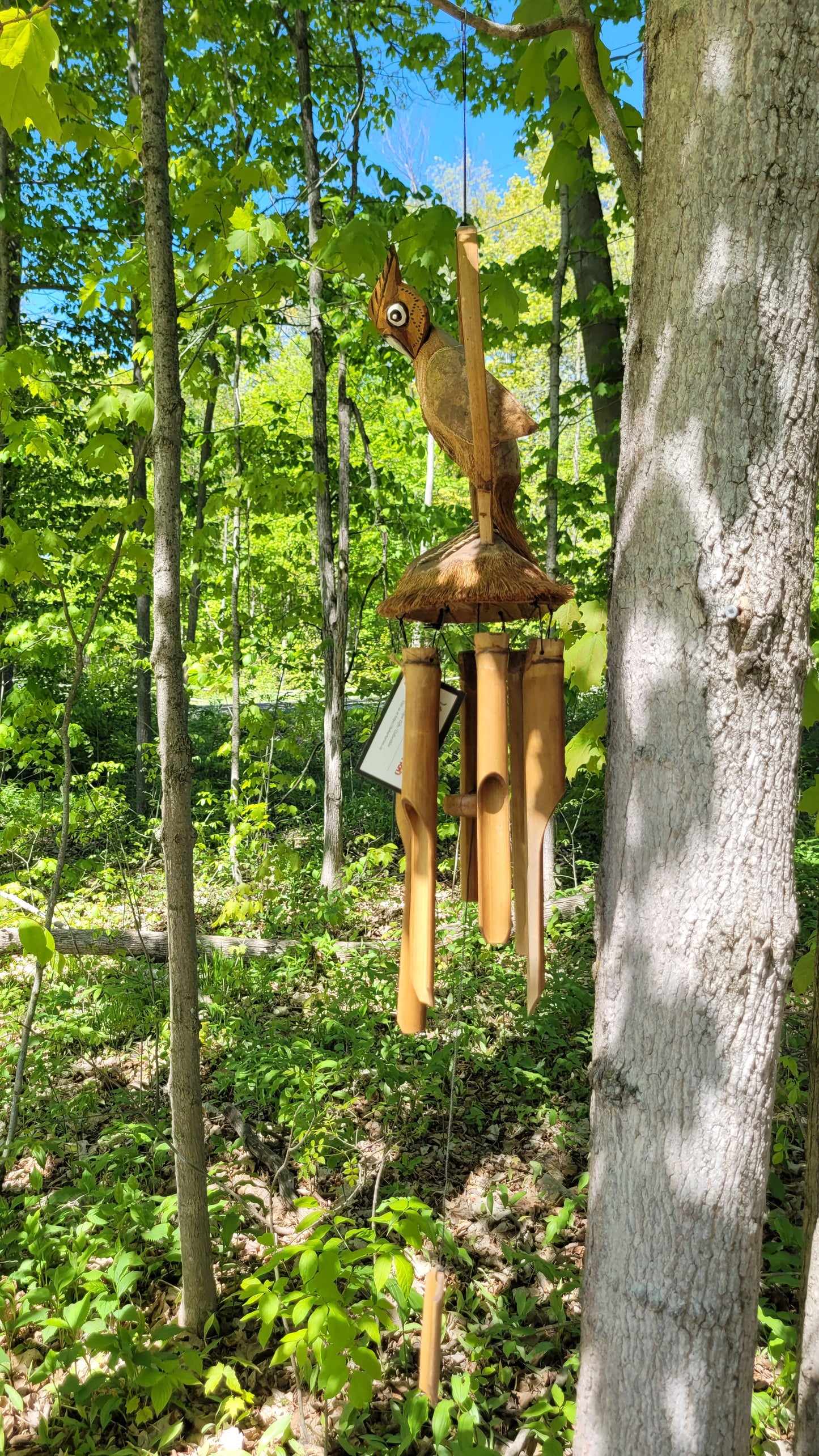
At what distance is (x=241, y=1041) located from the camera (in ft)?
13.1

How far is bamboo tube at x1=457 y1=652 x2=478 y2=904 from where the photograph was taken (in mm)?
1658

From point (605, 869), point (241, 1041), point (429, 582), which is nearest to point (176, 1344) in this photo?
point (241, 1041)

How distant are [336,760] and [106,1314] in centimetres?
401

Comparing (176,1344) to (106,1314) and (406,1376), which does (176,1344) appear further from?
(406,1376)

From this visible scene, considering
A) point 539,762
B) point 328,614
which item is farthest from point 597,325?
point 539,762

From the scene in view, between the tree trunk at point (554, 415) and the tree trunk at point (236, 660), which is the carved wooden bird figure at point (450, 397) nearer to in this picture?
the tree trunk at point (554, 415)

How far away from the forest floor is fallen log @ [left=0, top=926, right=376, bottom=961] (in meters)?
0.15

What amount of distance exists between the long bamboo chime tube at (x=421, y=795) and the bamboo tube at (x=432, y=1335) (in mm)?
741

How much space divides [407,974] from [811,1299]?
3.26 ft

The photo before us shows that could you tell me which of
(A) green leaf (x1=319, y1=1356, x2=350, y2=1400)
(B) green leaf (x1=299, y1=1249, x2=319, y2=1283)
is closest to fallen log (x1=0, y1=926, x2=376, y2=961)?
(B) green leaf (x1=299, y1=1249, x2=319, y2=1283)

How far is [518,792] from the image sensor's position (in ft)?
4.93

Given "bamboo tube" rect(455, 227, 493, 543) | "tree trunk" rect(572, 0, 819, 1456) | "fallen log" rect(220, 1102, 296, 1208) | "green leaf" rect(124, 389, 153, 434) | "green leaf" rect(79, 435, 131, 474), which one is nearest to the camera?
"tree trunk" rect(572, 0, 819, 1456)

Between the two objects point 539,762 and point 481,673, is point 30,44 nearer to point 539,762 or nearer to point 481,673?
point 481,673

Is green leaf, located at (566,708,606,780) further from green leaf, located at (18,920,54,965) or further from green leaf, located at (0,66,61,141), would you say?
green leaf, located at (0,66,61,141)
